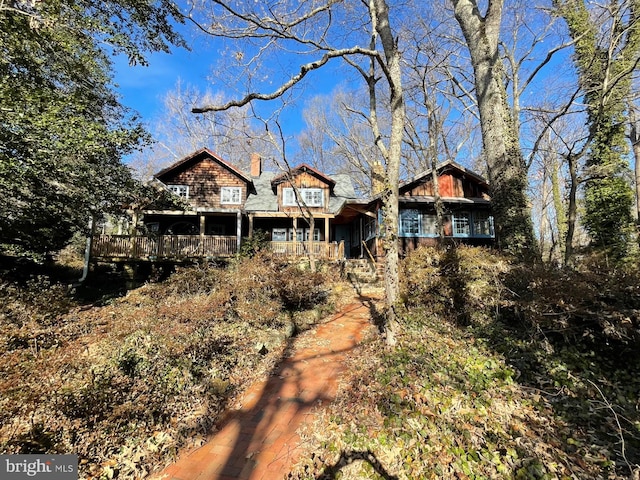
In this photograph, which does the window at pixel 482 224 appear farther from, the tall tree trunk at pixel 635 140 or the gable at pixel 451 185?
Result: the tall tree trunk at pixel 635 140

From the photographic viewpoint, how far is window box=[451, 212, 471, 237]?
15.3 m

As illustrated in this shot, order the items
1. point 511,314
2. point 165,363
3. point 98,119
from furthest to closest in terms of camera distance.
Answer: point 98,119
point 511,314
point 165,363

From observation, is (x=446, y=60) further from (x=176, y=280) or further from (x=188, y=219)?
(x=188, y=219)

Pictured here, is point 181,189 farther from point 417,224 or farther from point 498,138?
point 498,138

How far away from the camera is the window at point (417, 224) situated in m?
15.1

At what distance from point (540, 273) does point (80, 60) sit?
12.4m

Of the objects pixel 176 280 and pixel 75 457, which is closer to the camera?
pixel 75 457

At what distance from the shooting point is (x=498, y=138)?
7633mm

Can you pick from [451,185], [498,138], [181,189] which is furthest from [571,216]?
[181,189]

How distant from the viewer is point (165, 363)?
501cm

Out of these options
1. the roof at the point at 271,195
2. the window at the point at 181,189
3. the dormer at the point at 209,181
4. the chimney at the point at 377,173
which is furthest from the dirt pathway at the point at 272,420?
the window at the point at 181,189

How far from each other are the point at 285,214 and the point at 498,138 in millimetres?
11106

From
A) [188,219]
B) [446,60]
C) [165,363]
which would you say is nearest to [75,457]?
[165,363]

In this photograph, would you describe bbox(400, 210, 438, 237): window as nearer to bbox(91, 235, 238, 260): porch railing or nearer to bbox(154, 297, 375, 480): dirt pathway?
bbox(91, 235, 238, 260): porch railing
